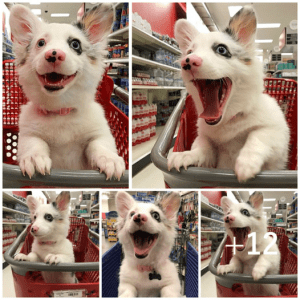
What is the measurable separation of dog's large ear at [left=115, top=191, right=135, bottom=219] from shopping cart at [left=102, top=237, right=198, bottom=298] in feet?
0.67

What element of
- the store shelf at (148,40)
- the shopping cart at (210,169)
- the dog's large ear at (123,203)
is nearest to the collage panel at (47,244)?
the dog's large ear at (123,203)

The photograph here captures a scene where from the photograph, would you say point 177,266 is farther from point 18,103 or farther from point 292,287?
point 18,103

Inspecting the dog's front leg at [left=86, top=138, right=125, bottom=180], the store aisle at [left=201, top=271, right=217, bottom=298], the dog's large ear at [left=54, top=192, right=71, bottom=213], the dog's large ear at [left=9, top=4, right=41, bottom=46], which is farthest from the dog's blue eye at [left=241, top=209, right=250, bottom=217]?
the dog's large ear at [left=9, top=4, right=41, bottom=46]

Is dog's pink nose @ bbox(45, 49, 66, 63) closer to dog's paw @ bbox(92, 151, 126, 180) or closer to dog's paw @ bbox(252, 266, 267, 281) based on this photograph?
dog's paw @ bbox(92, 151, 126, 180)

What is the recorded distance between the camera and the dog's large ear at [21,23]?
134 centimetres

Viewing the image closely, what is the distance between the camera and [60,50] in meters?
1.15

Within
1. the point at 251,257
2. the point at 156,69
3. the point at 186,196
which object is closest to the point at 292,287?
the point at 251,257

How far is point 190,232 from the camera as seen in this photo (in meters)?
1.63

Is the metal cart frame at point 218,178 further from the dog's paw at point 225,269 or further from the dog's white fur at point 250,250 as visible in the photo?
the dog's paw at point 225,269

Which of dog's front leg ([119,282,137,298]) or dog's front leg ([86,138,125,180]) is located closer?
dog's front leg ([86,138,125,180])

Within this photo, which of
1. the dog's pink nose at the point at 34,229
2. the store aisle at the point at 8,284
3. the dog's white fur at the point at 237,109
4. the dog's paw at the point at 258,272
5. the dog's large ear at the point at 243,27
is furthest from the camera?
the dog's pink nose at the point at 34,229

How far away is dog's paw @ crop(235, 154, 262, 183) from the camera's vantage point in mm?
1089

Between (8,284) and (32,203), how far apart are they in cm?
46

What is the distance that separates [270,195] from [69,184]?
3.26ft
